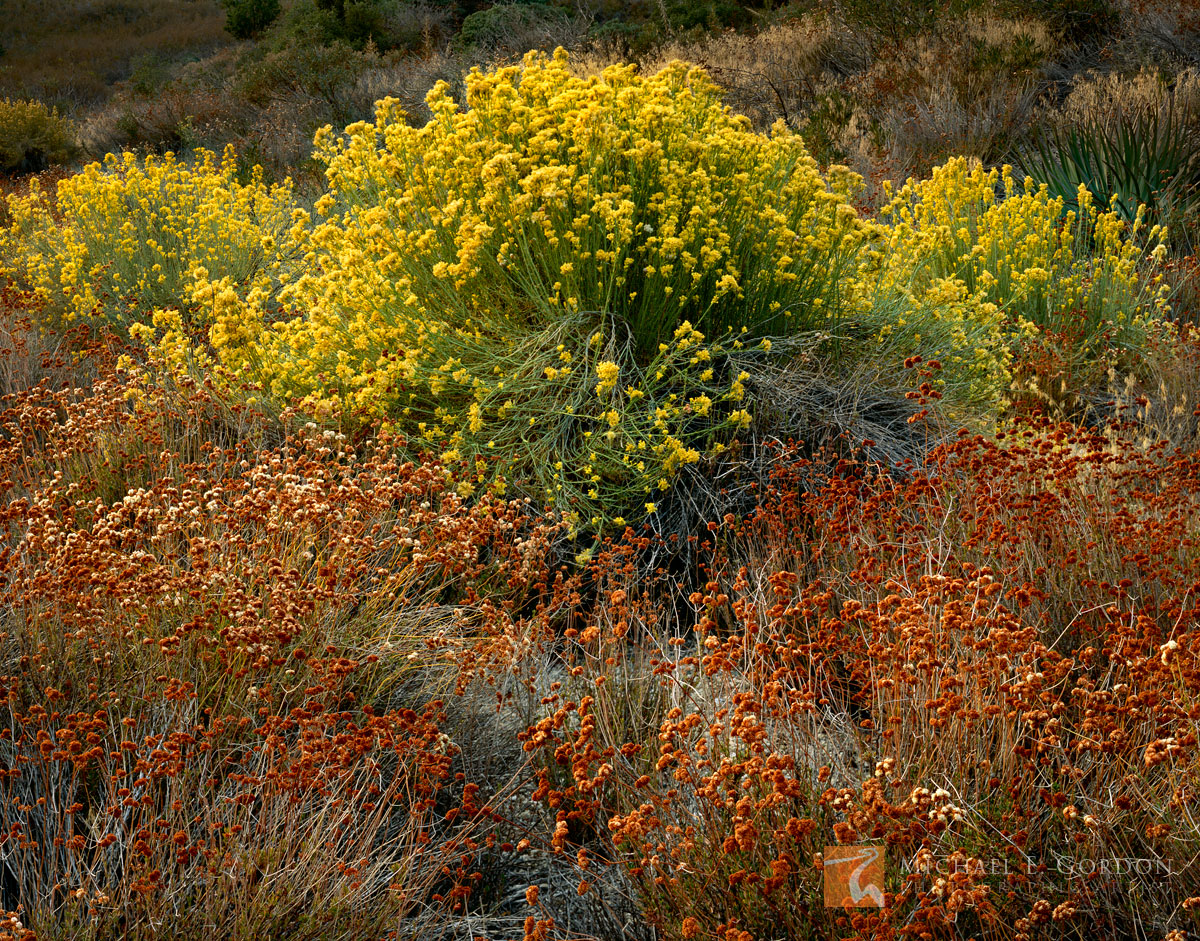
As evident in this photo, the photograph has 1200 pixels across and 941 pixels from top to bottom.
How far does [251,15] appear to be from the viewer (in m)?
25.3

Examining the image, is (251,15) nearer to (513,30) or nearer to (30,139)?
(30,139)

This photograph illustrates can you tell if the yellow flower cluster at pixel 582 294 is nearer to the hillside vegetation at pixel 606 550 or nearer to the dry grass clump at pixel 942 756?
the hillside vegetation at pixel 606 550

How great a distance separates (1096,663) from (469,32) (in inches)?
676

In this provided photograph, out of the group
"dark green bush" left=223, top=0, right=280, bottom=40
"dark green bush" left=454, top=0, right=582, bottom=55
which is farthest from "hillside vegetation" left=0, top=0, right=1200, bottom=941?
"dark green bush" left=223, top=0, right=280, bottom=40

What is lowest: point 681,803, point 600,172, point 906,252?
point 906,252

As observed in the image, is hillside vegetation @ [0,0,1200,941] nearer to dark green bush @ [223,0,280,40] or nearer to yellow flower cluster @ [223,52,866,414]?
yellow flower cluster @ [223,52,866,414]

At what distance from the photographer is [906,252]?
219 inches

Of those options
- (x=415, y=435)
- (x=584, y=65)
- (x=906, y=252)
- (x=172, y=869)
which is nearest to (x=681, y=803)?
(x=172, y=869)

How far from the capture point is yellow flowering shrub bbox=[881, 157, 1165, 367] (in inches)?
198

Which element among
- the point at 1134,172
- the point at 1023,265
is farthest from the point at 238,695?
the point at 1134,172

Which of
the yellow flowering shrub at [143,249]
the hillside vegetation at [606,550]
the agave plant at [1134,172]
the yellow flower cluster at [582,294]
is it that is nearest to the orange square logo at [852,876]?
the hillside vegetation at [606,550]

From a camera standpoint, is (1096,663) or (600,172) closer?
(1096,663)

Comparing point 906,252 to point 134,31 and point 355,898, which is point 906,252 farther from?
point 134,31

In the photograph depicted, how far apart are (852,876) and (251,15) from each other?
28946 millimetres
